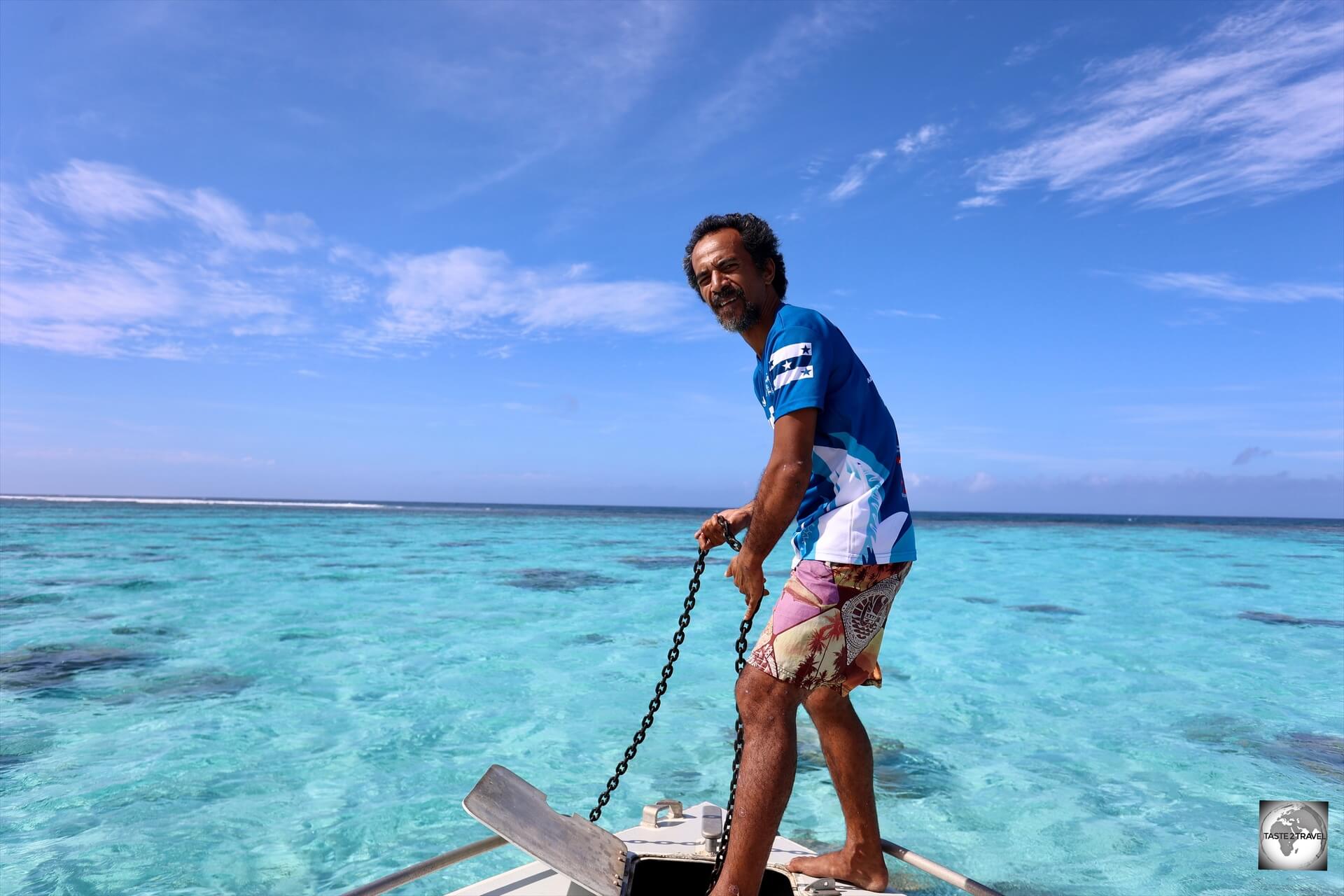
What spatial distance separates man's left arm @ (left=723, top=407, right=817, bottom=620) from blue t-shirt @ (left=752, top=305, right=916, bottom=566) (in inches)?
2.2

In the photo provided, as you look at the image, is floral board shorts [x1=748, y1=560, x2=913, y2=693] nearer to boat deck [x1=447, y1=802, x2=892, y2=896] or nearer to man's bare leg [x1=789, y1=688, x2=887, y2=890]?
man's bare leg [x1=789, y1=688, x2=887, y2=890]

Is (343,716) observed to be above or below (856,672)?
below

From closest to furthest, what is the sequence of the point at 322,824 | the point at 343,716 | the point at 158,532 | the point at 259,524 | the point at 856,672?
the point at 856,672, the point at 322,824, the point at 343,716, the point at 158,532, the point at 259,524

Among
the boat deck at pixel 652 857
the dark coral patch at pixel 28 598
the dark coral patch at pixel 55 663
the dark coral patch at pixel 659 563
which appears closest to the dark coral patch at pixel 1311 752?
the boat deck at pixel 652 857

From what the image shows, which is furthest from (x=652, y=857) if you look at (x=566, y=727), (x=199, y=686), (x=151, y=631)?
(x=151, y=631)

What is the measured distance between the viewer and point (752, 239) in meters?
2.84

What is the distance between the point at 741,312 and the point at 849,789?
72.3 inches

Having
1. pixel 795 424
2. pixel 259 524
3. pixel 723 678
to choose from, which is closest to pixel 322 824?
pixel 795 424

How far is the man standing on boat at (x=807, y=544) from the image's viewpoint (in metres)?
2.42

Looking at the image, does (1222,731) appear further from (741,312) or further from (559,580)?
(559,580)

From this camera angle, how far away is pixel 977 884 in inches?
102

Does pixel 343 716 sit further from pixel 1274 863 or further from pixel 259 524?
pixel 259 524

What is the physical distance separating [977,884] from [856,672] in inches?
31.2

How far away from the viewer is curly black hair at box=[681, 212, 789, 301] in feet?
9.30
